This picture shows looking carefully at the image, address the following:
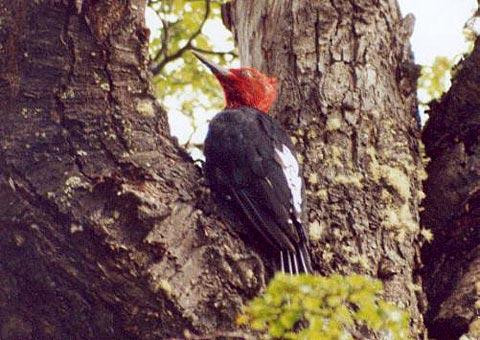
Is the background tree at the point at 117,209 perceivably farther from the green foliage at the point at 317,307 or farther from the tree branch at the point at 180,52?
the tree branch at the point at 180,52

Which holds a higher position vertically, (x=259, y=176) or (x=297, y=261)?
(x=259, y=176)

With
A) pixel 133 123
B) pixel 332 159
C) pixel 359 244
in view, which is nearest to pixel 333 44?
pixel 332 159

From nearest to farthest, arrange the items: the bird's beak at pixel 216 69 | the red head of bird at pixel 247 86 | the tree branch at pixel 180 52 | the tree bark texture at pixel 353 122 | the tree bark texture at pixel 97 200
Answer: the tree bark texture at pixel 97 200
the tree bark texture at pixel 353 122
the red head of bird at pixel 247 86
the bird's beak at pixel 216 69
the tree branch at pixel 180 52

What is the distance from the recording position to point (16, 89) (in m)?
2.54

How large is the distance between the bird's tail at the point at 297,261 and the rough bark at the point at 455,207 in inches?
21.7

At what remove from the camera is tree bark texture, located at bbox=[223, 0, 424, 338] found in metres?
2.90

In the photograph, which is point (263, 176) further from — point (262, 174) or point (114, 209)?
point (114, 209)

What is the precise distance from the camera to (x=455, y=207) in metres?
3.29

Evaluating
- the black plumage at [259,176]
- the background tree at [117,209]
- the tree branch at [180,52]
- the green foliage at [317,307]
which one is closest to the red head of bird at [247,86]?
the black plumage at [259,176]

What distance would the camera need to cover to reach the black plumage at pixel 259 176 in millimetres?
2730

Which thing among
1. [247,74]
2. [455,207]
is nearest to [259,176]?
[455,207]

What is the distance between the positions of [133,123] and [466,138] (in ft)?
4.93

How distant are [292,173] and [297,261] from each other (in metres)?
0.42

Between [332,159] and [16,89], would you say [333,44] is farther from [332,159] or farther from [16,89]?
[16,89]
